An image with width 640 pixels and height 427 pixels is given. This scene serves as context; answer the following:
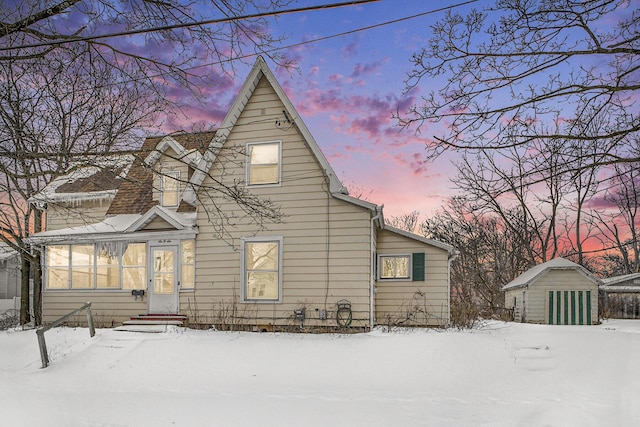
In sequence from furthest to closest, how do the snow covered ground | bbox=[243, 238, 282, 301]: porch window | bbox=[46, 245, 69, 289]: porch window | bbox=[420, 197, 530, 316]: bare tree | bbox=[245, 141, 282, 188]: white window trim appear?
1. bbox=[420, 197, 530, 316]: bare tree
2. bbox=[46, 245, 69, 289]: porch window
3. bbox=[245, 141, 282, 188]: white window trim
4. bbox=[243, 238, 282, 301]: porch window
5. the snow covered ground

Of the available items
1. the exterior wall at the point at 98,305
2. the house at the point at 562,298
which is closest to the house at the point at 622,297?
the house at the point at 562,298

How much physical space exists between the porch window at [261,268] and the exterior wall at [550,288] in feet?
35.4

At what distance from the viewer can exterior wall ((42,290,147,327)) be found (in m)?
14.6

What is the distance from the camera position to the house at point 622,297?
23.8 metres

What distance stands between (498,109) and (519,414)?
13.4ft

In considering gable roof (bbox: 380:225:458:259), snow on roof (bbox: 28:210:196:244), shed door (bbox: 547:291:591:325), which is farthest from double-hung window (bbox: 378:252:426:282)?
shed door (bbox: 547:291:591:325)

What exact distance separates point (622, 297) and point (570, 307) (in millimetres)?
8219

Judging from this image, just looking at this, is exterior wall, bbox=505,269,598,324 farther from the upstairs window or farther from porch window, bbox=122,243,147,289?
porch window, bbox=122,243,147,289

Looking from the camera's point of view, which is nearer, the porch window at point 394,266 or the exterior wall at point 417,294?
the exterior wall at point 417,294

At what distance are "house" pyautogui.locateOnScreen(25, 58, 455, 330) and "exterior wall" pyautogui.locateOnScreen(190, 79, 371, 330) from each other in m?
0.03

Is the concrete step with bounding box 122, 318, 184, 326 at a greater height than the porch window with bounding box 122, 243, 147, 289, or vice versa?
the porch window with bounding box 122, 243, 147, 289

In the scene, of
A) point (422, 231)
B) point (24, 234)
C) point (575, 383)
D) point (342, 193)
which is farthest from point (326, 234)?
point (422, 231)

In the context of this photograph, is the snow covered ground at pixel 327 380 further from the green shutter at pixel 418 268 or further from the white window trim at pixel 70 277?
the white window trim at pixel 70 277

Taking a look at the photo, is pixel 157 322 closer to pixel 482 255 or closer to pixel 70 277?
pixel 70 277
